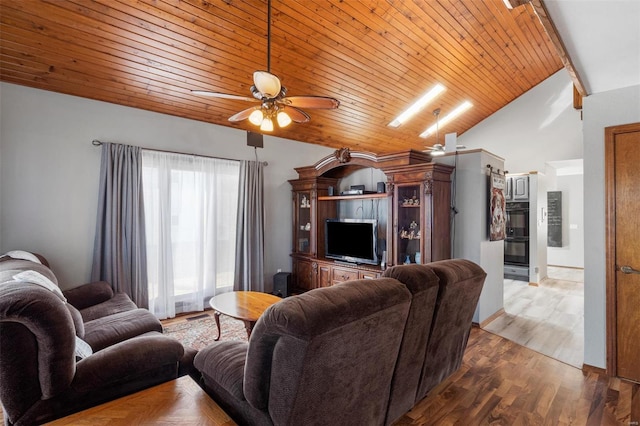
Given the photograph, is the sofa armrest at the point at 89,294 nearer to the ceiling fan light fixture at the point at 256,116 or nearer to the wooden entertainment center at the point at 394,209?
the ceiling fan light fixture at the point at 256,116

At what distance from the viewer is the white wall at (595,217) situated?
104 inches

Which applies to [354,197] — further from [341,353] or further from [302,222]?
[341,353]

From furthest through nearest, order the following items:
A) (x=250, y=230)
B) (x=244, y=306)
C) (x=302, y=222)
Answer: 1. (x=302, y=222)
2. (x=250, y=230)
3. (x=244, y=306)

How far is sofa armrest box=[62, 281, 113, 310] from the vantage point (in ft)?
9.75

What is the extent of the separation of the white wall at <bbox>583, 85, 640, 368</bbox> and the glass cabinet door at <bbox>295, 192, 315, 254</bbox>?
3671 millimetres

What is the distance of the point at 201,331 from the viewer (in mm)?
3631

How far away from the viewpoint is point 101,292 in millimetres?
3160

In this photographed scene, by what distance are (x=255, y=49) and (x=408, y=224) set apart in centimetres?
280

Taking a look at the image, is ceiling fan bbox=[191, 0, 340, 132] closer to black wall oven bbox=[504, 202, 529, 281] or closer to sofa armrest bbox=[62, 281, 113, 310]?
sofa armrest bbox=[62, 281, 113, 310]

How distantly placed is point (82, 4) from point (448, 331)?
12.6 ft

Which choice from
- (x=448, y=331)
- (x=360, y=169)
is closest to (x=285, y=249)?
(x=360, y=169)

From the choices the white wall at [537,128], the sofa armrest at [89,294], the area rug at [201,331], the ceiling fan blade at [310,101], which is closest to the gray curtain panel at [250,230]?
the area rug at [201,331]

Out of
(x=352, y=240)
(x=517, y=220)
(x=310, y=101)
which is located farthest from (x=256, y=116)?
(x=517, y=220)

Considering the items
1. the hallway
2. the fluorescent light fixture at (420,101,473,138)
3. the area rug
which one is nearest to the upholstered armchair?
the area rug
